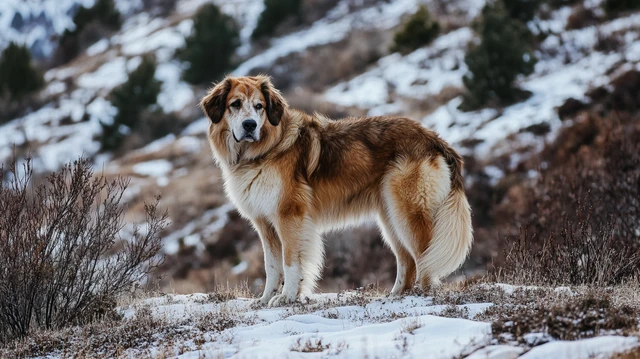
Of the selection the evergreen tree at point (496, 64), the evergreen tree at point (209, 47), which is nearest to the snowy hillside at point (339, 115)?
the evergreen tree at point (496, 64)

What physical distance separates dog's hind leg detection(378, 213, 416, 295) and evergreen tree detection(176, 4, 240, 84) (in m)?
27.8

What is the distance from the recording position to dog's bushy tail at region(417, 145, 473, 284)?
6285 millimetres

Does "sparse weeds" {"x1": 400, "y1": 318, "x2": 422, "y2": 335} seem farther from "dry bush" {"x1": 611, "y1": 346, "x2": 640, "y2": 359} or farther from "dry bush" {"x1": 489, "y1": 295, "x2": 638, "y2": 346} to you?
"dry bush" {"x1": 611, "y1": 346, "x2": 640, "y2": 359}

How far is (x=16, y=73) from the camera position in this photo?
118 feet

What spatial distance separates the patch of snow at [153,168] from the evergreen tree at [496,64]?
1151cm

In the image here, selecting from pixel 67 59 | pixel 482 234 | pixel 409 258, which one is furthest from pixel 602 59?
pixel 67 59

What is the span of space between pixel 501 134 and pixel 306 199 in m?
12.2

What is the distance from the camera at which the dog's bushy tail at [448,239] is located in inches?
247

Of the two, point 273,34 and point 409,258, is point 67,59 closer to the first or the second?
point 273,34

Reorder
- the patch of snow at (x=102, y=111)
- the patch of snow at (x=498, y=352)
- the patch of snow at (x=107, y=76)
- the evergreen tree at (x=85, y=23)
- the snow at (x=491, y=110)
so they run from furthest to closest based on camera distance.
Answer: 1. the evergreen tree at (x=85, y=23)
2. the patch of snow at (x=107, y=76)
3. the patch of snow at (x=102, y=111)
4. the snow at (x=491, y=110)
5. the patch of snow at (x=498, y=352)

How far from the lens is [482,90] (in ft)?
63.8

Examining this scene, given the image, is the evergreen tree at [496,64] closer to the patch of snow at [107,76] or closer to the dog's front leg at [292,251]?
the dog's front leg at [292,251]

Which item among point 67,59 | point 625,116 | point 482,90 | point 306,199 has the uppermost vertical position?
point 67,59

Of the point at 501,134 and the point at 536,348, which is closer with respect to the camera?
the point at 536,348
